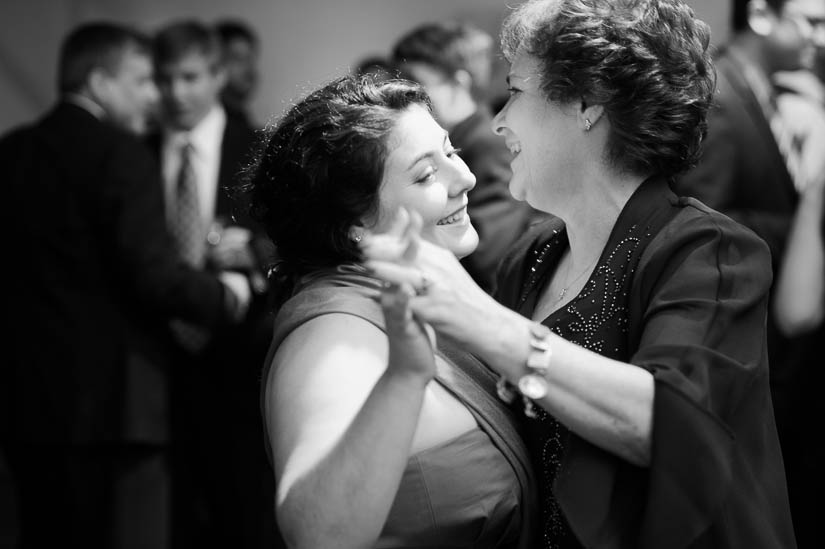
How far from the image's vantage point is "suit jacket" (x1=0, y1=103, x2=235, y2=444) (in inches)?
141

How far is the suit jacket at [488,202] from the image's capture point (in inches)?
147

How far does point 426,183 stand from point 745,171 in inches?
78.4

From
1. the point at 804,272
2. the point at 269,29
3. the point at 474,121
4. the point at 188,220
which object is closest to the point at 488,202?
the point at 474,121

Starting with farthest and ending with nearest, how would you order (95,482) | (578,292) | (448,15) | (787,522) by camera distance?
1. (448,15)
2. (95,482)
3. (578,292)
4. (787,522)

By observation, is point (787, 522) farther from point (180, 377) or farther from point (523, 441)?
point (180, 377)

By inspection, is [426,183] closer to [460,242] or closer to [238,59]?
[460,242]

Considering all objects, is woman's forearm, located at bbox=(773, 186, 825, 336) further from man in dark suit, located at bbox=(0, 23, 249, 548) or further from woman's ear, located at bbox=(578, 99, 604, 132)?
man in dark suit, located at bbox=(0, 23, 249, 548)

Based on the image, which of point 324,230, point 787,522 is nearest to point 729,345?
point 787,522

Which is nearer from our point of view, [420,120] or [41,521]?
[420,120]

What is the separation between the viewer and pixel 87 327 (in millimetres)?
3639

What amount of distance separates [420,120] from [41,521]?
2343mm

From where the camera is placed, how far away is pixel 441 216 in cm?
200

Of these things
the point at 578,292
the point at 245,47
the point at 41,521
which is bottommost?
the point at 41,521

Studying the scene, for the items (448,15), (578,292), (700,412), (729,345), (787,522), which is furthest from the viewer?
(448,15)
